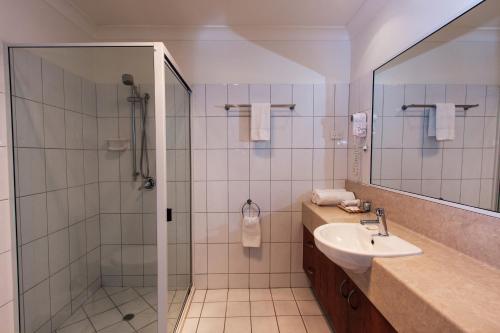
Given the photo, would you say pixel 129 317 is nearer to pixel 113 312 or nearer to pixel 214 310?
pixel 113 312

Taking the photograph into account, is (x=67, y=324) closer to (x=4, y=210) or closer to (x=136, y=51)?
→ (x=4, y=210)

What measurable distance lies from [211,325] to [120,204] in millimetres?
1168

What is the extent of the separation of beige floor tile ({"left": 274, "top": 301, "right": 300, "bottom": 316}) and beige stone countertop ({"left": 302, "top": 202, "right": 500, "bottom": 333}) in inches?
40.1

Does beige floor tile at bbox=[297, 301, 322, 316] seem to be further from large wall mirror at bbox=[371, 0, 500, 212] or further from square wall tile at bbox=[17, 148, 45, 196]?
square wall tile at bbox=[17, 148, 45, 196]

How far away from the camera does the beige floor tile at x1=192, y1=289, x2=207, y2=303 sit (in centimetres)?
212

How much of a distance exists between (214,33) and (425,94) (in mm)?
1769

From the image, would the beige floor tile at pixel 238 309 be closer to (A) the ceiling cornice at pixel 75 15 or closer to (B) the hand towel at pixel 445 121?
(B) the hand towel at pixel 445 121

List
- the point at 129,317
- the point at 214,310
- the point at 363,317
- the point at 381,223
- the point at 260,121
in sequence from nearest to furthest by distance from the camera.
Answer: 1. the point at 363,317
2. the point at 381,223
3. the point at 129,317
4. the point at 214,310
5. the point at 260,121

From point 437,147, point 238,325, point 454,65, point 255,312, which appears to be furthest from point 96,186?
A: point 454,65

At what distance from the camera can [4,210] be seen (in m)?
1.33

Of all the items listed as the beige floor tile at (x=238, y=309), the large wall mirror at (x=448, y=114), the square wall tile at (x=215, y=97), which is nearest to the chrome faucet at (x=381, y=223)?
the large wall mirror at (x=448, y=114)

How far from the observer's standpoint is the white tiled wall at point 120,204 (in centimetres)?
159

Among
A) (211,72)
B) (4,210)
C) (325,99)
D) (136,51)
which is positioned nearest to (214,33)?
(211,72)

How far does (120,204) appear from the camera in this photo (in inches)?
→ 65.2
